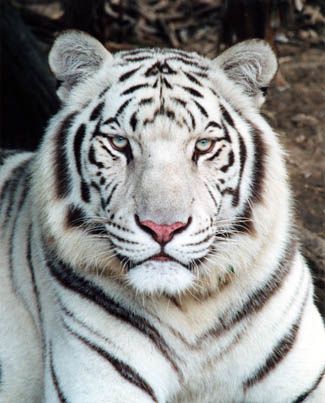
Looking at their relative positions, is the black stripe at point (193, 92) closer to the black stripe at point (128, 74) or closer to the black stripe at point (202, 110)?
the black stripe at point (202, 110)

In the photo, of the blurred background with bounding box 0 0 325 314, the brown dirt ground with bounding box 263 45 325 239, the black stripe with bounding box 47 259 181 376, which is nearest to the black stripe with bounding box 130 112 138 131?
the black stripe with bounding box 47 259 181 376

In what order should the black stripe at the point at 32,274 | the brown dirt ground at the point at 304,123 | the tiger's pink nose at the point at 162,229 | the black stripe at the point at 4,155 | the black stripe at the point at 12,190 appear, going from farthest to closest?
the brown dirt ground at the point at 304,123, the black stripe at the point at 4,155, the black stripe at the point at 12,190, the black stripe at the point at 32,274, the tiger's pink nose at the point at 162,229

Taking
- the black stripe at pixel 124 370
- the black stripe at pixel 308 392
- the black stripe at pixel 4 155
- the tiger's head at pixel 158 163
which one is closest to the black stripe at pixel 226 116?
the tiger's head at pixel 158 163

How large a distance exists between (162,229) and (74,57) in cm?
75

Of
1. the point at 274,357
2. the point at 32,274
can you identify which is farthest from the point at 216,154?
the point at 32,274

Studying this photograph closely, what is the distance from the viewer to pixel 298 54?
604cm

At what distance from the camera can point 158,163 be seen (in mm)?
2875

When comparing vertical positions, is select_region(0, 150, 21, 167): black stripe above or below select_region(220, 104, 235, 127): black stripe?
below

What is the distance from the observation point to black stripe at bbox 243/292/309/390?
10.6 feet

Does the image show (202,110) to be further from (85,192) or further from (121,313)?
(121,313)

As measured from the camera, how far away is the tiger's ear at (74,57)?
315 centimetres

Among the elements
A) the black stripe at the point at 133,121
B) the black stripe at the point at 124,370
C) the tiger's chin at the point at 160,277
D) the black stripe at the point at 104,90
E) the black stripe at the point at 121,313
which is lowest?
the black stripe at the point at 124,370

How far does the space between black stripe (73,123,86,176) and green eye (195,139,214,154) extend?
1.27 feet

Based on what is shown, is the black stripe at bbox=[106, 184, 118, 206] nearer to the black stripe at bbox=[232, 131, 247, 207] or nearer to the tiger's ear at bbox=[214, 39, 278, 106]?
the black stripe at bbox=[232, 131, 247, 207]
